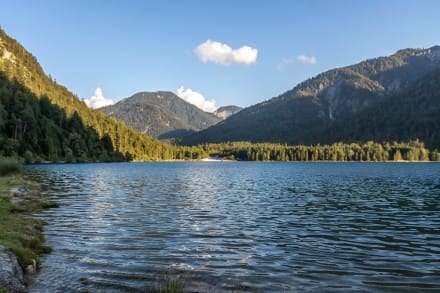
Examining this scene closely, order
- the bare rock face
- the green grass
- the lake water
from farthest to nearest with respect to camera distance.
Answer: the green grass
the lake water
the bare rock face

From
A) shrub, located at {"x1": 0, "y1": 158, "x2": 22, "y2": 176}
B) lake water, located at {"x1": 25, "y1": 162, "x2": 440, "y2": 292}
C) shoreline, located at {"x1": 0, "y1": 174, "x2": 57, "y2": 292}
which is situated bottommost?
lake water, located at {"x1": 25, "y1": 162, "x2": 440, "y2": 292}

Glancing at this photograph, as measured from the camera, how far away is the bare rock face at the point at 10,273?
1400 cm

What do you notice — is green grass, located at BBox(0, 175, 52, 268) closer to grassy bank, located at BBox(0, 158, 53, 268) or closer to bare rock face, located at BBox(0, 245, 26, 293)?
grassy bank, located at BBox(0, 158, 53, 268)

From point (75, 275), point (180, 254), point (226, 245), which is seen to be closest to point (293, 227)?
point (226, 245)

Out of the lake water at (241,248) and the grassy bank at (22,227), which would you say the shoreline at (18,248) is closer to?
the grassy bank at (22,227)

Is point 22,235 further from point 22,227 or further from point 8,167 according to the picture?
point 8,167

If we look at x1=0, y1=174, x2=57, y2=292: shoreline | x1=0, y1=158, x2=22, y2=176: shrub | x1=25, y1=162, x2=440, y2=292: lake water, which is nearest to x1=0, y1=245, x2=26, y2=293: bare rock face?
x1=0, y1=174, x2=57, y2=292: shoreline

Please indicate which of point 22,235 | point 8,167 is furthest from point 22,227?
point 8,167

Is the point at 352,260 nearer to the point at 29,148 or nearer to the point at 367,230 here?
the point at 367,230

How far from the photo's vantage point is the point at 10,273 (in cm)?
1509

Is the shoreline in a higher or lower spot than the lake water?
higher

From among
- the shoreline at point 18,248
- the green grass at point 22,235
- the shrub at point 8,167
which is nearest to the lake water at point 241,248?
the shoreline at point 18,248

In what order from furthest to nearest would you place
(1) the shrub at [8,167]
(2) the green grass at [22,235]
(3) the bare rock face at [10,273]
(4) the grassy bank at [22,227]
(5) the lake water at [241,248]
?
1. (1) the shrub at [8,167]
2. (4) the grassy bank at [22,227]
3. (2) the green grass at [22,235]
4. (5) the lake water at [241,248]
5. (3) the bare rock face at [10,273]

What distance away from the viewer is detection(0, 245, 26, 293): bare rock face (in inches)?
551
